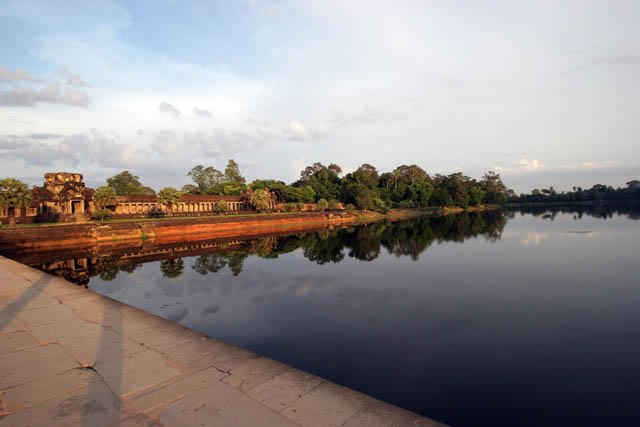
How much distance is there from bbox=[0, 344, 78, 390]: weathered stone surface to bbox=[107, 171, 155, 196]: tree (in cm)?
8062

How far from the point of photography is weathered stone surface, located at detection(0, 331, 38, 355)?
215 inches

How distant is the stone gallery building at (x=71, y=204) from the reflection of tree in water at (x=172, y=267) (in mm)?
25015

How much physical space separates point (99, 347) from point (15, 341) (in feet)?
5.43

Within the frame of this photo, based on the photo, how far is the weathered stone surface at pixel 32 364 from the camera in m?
4.41

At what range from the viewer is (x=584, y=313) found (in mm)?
10375

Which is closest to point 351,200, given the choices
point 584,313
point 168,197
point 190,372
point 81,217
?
point 168,197

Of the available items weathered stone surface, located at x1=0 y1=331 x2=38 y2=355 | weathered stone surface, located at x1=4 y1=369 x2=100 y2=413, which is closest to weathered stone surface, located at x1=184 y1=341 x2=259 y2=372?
weathered stone surface, located at x1=4 y1=369 x2=100 y2=413

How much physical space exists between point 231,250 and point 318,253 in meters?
6.85

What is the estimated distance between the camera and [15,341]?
5758mm

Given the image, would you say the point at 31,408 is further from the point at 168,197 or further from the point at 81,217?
the point at 168,197

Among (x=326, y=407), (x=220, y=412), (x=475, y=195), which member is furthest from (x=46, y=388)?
(x=475, y=195)

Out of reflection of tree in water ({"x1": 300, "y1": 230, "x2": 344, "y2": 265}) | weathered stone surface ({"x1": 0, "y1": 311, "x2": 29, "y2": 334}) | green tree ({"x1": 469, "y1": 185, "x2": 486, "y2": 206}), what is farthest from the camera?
green tree ({"x1": 469, "y1": 185, "x2": 486, "y2": 206})

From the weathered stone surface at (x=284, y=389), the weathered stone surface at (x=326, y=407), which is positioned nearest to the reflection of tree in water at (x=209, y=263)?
the weathered stone surface at (x=284, y=389)

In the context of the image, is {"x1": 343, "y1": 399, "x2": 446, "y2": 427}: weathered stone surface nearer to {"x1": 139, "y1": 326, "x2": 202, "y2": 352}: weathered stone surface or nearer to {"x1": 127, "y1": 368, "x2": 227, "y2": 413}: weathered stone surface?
{"x1": 127, "y1": 368, "x2": 227, "y2": 413}: weathered stone surface
